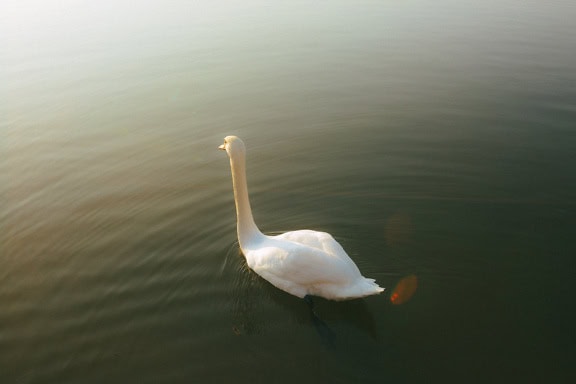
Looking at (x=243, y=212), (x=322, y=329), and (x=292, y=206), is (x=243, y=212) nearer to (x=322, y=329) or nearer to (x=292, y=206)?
→ (x=292, y=206)

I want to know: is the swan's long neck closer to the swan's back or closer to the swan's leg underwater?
the swan's back

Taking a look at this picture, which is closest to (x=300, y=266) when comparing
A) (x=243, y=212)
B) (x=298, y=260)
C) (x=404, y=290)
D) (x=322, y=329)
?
(x=298, y=260)

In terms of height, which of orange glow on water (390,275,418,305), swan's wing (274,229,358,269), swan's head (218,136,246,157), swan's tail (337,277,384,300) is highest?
swan's head (218,136,246,157)

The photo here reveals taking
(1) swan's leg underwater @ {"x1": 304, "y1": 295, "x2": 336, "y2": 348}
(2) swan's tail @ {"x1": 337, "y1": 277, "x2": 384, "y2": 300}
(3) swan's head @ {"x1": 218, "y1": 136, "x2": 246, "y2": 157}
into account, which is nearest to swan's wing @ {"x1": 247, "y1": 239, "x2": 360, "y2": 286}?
(2) swan's tail @ {"x1": 337, "y1": 277, "x2": 384, "y2": 300}

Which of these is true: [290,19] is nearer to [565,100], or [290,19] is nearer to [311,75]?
[311,75]

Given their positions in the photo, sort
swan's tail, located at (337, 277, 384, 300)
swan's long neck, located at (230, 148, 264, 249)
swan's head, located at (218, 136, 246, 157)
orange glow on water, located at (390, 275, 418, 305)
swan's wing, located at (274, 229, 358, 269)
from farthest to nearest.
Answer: swan's long neck, located at (230, 148, 264, 249) < swan's head, located at (218, 136, 246, 157) < orange glow on water, located at (390, 275, 418, 305) < swan's wing, located at (274, 229, 358, 269) < swan's tail, located at (337, 277, 384, 300)

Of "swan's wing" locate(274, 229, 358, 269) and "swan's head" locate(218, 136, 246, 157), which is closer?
"swan's wing" locate(274, 229, 358, 269)

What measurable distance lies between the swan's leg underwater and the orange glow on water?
96cm

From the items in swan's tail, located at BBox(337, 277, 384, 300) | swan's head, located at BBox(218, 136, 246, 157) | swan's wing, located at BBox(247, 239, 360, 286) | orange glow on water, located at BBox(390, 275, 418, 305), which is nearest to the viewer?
swan's tail, located at BBox(337, 277, 384, 300)

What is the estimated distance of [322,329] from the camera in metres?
6.00

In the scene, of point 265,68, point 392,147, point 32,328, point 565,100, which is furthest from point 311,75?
point 32,328

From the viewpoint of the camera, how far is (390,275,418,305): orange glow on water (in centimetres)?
632

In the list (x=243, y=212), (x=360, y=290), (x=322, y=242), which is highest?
(x=243, y=212)

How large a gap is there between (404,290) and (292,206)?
9.55ft
